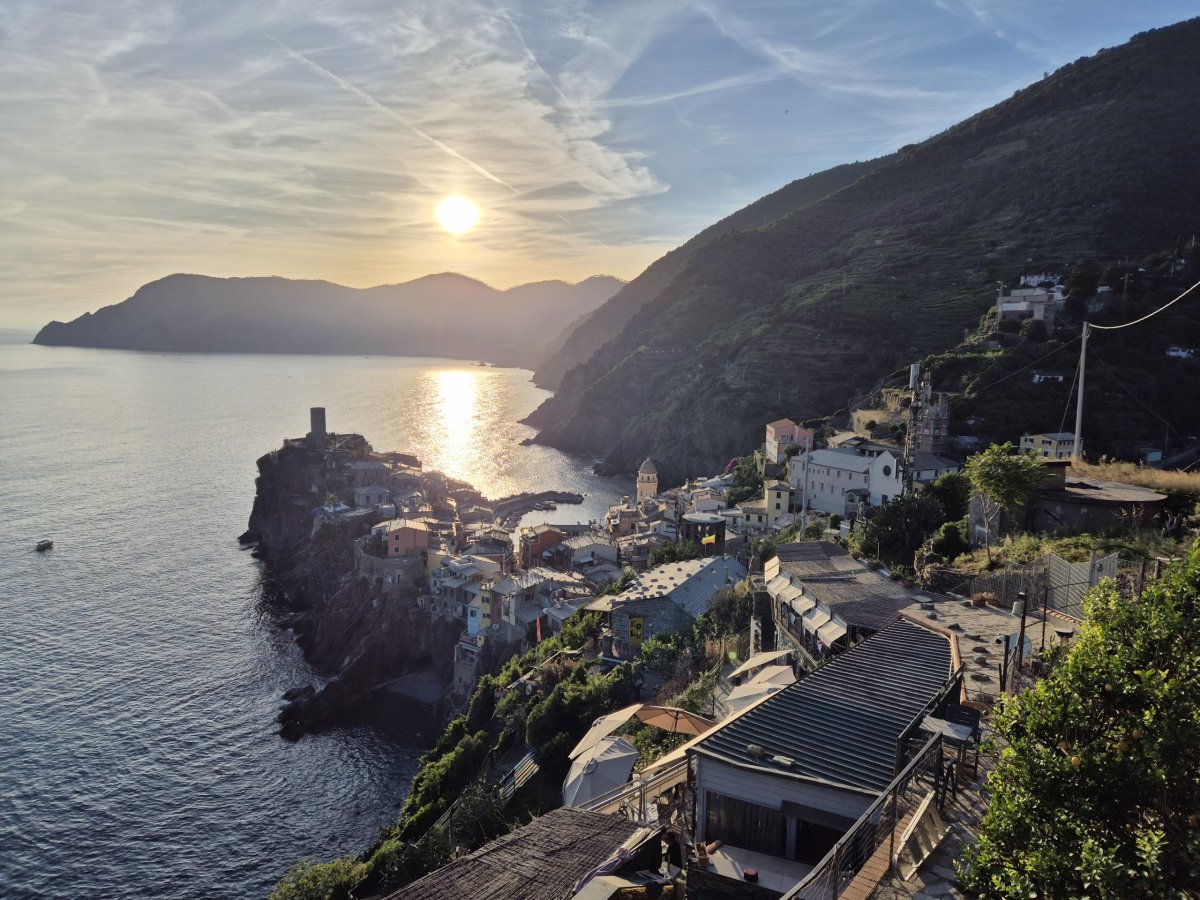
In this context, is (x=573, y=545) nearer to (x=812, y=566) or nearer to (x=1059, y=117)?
(x=812, y=566)

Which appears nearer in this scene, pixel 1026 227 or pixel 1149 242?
pixel 1149 242

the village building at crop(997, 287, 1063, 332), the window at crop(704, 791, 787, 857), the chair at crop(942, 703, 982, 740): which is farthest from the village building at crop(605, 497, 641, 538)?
the window at crop(704, 791, 787, 857)

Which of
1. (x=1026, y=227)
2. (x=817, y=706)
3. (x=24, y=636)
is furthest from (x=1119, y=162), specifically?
(x=24, y=636)

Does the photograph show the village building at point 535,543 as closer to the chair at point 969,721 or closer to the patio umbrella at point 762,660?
the patio umbrella at point 762,660

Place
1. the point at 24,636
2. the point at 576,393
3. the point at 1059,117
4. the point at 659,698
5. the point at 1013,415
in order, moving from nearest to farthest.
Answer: the point at 659,698 → the point at 24,636 → the point at 1013,415 → the point at 1059,117 → the point at 576,393

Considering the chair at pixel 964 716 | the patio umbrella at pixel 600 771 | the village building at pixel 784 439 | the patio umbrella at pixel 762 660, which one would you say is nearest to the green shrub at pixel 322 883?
the patio umbrella at pixel 600 771

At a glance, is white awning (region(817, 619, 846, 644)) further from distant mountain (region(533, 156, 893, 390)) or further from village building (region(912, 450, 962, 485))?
distant mountain (region(533, 156, 893, 390))
